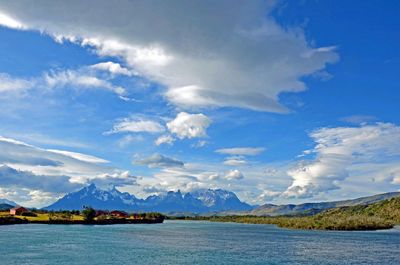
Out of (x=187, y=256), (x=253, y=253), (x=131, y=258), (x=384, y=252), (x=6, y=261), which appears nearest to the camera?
(x=6, y=261)

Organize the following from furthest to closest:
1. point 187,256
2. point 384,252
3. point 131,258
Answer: point 384,252 < point 187,256 < point 131,258

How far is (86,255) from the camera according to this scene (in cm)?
10138

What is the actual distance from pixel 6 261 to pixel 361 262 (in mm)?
99835

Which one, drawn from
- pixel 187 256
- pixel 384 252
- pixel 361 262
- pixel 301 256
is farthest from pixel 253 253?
pixel 384 252

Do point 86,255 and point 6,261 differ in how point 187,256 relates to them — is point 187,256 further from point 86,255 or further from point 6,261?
point 6,261

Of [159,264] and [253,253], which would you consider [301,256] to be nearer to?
[253,253]

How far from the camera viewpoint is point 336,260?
10350 cm

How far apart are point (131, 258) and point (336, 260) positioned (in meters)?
62.8

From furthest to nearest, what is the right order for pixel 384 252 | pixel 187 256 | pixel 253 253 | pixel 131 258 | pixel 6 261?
1. pixel 384 252
2. pixel 253 253
3. pixel 187 256
4. pixel 131 258
5. pixel 6 261

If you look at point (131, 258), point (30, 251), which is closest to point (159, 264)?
point (131, 258)

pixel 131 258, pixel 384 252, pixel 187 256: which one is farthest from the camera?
pixel 384 252

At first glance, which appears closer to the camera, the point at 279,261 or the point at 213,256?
the point at 279,261

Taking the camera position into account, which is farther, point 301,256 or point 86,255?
point 301,256

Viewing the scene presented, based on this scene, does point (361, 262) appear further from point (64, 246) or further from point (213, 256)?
point (64, 246)
